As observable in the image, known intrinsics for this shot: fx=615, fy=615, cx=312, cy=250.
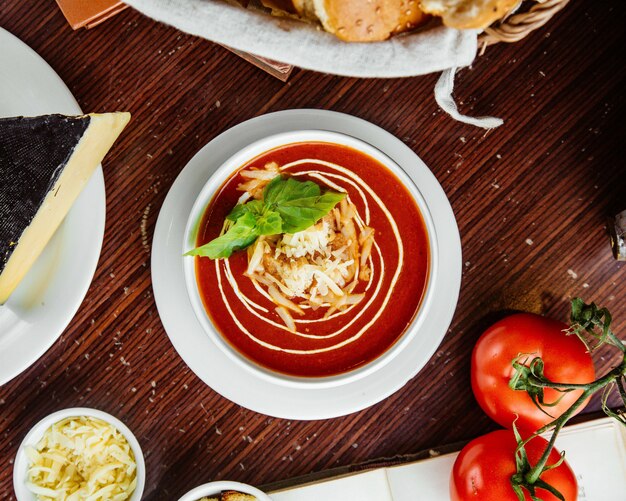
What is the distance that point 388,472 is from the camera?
4.84 feet

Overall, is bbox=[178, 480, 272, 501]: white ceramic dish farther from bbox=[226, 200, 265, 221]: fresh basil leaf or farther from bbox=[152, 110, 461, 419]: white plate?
bbox=[226, 200, 265, 221]: fresh basil leaf

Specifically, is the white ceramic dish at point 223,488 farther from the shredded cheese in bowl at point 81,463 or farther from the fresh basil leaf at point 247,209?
the fresh basil leaf at point 247,209

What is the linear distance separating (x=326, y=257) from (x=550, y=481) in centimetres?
70

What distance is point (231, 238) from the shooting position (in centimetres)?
129

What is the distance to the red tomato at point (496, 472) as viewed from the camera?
1350 millimetres

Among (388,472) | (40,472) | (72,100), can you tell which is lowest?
(40,472)

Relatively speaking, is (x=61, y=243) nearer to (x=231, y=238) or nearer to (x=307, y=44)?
(x=231, y=238)

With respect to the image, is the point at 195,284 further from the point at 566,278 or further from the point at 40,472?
the point at 566,278

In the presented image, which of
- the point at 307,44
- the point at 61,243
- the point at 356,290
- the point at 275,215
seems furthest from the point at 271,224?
the point at 61,243

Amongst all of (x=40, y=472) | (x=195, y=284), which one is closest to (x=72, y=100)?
(x=195, y=284)

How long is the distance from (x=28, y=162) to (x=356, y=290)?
76 centimetres

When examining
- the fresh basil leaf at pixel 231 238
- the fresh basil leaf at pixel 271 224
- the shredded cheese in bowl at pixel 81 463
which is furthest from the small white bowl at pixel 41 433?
the fresh basil leaf at pixel 271 224

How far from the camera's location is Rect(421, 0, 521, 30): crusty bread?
3.34 feet

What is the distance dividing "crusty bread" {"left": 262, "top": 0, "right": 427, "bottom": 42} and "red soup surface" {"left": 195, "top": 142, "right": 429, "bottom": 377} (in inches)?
11.6
